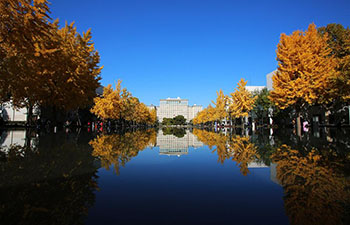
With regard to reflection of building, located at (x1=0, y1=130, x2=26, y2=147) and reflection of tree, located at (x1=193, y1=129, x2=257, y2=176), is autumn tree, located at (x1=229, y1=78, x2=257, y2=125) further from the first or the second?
reflection of building, located at (x1=0, y1=130, x2=26, y2=147)

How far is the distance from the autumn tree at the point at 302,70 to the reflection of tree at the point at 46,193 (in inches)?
721

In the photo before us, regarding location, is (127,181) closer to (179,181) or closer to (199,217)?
(179,181)

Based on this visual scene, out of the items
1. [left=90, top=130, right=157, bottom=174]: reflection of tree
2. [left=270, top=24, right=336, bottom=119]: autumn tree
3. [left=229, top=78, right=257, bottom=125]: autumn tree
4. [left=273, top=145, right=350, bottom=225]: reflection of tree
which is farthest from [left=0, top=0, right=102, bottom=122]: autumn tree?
[left=229, top=78, right=257, bottom=125]: autumn tree

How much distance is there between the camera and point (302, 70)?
1823 centimetres

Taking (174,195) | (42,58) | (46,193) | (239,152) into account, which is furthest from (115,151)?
(42,58)

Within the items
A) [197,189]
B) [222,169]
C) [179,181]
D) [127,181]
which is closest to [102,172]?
[127,181]

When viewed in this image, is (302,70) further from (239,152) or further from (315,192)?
(315,192)

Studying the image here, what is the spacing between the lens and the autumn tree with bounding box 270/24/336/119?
1747 centimetres

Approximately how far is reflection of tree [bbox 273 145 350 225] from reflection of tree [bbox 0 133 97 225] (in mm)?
2403

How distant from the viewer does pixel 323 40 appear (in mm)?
19281

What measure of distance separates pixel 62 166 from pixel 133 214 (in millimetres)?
3110

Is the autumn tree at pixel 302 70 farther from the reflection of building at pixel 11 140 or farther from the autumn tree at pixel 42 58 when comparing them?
the reflection of building at pixel 11 140

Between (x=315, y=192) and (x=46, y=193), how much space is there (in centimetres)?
Result: 371

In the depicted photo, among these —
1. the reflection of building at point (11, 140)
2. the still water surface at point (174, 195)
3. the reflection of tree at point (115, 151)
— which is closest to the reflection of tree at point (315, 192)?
the still water surface at point (174, 195)
